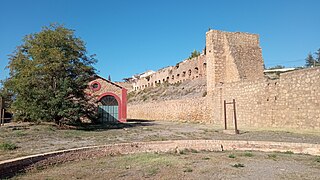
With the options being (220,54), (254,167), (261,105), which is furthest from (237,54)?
(254,167)

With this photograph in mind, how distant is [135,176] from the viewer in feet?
18.8

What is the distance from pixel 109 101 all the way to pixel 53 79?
961 cm

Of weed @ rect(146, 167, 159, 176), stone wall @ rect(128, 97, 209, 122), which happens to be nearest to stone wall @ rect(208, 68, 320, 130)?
stone wall @ rect(128, 97, 209, 122)

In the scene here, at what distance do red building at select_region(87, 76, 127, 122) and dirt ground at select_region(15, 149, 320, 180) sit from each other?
18.8m

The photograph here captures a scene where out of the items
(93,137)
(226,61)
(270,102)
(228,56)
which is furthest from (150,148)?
(226,61)

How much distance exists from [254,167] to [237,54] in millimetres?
17417

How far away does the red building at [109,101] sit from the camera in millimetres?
26266

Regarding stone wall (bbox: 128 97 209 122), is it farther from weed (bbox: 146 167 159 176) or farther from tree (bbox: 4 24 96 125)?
weed (bbox: 146 167 159 176)

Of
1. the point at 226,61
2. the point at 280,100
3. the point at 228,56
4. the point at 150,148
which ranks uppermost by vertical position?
the point at 228,56

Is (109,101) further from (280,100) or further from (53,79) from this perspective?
(280,100)

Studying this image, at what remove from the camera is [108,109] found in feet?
88.1

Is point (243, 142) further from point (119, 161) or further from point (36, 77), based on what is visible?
point (36, 77)

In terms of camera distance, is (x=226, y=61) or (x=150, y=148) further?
(x=226, y=61)

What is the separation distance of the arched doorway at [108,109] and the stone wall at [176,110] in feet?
22.9
